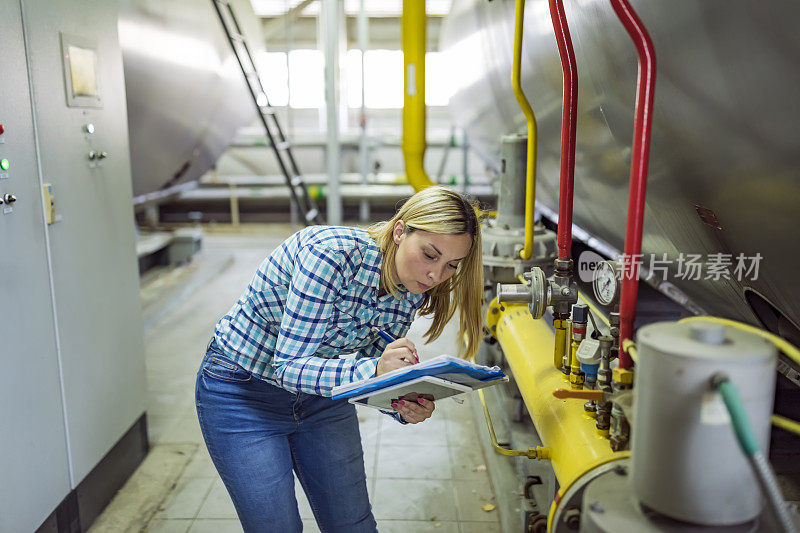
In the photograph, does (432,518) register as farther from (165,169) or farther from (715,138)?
(165,169)

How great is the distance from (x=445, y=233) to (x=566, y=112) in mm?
413

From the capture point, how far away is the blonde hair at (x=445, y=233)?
1.33m

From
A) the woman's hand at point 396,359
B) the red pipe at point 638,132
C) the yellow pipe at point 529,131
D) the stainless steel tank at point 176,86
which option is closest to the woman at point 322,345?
the woman's hand at point 396,359

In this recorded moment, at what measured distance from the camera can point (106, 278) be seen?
7.95 feet

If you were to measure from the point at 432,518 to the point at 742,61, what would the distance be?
5.73 ft

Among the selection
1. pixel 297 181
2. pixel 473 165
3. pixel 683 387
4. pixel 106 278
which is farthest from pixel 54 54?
pixel 473 165

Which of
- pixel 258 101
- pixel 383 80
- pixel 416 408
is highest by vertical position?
pixel 383 80

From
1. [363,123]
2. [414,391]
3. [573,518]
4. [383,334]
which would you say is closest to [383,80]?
[363,123]

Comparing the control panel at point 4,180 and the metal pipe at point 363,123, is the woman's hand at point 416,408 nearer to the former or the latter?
the control panel at point 4,180

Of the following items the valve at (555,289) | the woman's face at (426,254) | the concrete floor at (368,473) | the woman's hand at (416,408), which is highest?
the woman's face at (426,254)

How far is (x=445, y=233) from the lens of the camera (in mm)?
1315

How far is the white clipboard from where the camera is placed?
1.17m

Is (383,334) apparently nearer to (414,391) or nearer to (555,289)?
(414,391)

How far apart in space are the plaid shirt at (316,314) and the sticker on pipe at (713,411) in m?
0.63
